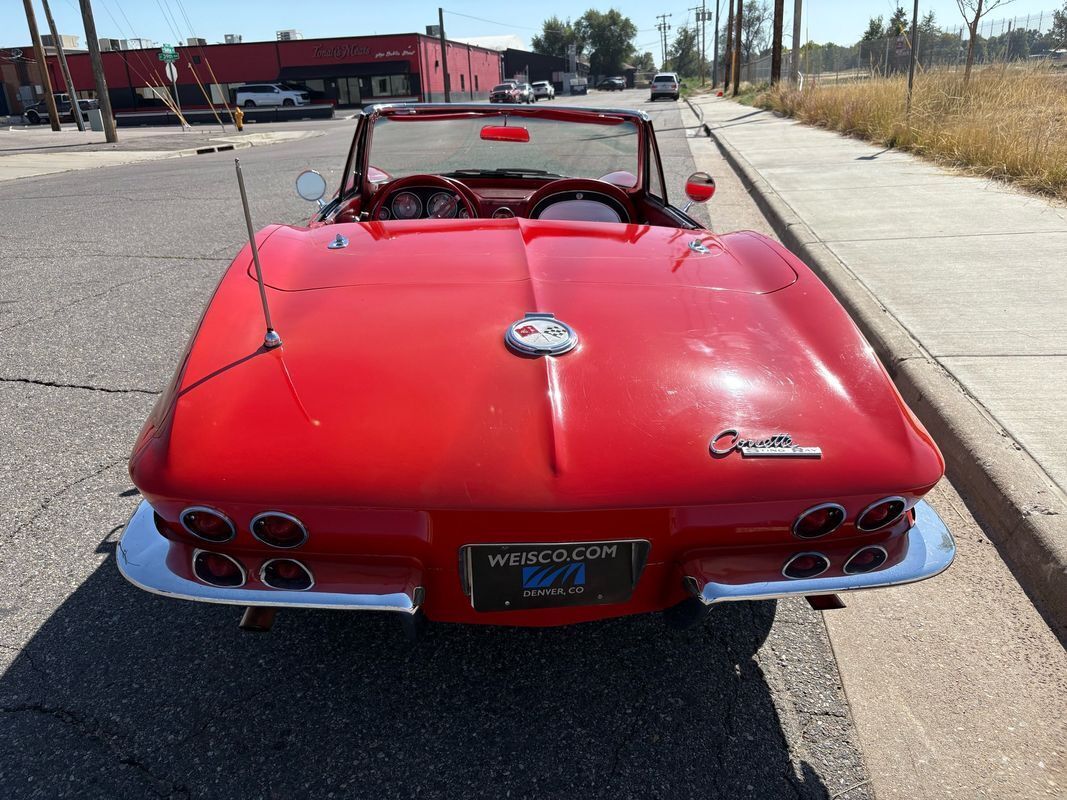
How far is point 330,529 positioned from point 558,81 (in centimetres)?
8292

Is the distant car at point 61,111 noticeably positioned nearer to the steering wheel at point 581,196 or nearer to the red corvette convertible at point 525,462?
the steering wheel at point 581,196

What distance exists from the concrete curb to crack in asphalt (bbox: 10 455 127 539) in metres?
3.38

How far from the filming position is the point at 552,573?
5.82ft

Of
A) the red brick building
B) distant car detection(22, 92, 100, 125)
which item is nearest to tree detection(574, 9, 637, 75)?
the red brick building

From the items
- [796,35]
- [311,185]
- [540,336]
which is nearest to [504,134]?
[311,185]

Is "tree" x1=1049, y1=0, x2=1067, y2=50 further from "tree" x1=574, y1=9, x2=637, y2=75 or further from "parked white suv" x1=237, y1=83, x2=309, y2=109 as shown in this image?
"tree" x1=574, y1=9, x2=637, y2=75

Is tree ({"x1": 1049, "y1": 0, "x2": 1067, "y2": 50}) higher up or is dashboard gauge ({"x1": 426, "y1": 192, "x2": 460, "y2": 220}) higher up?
tree ({"x1": 1049, "y1": 0, "x2": 1067, "y2": 50})

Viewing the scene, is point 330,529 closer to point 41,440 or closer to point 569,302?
point 569,302

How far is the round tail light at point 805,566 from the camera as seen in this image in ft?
5.98

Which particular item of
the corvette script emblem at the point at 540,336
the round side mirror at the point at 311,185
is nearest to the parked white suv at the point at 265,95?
the round side mirror at the point at 311,185

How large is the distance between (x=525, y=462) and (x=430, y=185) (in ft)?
6.67

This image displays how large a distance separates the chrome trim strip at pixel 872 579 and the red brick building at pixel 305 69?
49434 mm

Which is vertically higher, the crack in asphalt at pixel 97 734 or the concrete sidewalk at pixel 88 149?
the concrete sidewalk at pixel 88 149

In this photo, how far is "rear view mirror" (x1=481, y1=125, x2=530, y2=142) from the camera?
3.70 meters
